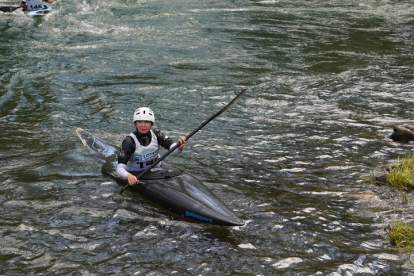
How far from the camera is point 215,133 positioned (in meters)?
9.45

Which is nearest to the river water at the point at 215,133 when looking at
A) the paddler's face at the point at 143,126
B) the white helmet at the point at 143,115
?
the paddler's face at the point at 143,126

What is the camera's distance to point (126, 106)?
1104cm

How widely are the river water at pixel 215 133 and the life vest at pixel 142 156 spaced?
0.41 metres

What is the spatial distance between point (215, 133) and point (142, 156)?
2760mm

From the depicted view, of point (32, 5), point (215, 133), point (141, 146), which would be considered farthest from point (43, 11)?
point (141, 146)

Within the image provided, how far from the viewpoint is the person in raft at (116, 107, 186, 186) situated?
665 cm

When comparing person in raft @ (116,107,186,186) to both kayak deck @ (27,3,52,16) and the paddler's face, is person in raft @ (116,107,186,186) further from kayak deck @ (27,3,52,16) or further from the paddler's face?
kayak deck @ (27,3,52,16)

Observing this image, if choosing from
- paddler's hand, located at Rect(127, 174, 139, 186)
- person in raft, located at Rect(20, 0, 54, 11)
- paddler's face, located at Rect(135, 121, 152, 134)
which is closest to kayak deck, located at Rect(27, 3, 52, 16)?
person in raft, located at Rect(20, 0, 54, 11)

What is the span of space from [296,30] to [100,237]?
44.9ft

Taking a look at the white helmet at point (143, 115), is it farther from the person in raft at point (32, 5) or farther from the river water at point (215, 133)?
the person in raft at point (32, 5)

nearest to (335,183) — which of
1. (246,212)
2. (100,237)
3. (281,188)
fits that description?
(281,188)

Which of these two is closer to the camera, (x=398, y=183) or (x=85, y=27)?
(x=398, y=183)

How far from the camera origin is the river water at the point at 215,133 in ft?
17.9

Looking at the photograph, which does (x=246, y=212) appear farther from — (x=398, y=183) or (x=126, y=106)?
(x=126, y=106)
